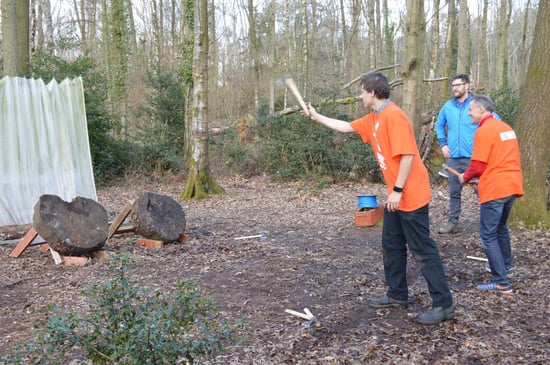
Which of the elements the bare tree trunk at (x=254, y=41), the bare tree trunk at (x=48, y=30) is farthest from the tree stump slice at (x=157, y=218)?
the bare tree trunk at (x=254, y=41)

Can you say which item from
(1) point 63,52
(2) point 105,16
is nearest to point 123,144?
(1) point 63,52

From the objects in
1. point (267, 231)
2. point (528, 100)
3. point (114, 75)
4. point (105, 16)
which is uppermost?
point (105, 16)

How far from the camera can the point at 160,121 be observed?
15.4 meters

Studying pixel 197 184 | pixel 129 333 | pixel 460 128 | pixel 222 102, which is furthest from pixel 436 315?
pixel 222 102

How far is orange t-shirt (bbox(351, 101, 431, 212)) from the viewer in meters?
3.73

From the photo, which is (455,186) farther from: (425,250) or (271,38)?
(271,38)

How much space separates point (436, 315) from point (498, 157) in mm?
1512

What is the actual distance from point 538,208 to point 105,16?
65.3ft

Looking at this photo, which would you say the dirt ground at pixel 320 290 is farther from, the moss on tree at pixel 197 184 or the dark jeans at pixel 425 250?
the moss on tree at pixel 197 184

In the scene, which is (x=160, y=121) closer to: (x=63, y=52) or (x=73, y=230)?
(x=63, y=52)

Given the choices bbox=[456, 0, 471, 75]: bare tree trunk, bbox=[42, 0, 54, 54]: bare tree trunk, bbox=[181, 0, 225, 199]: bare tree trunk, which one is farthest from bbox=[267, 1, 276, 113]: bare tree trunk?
bbox=[181, 0, 225, 199]: bare tree trunk

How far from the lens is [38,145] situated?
8.58 metres

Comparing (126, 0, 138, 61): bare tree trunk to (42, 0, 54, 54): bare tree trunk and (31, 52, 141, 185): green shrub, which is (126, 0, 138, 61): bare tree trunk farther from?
(31, 52, 141, 185): green shrub

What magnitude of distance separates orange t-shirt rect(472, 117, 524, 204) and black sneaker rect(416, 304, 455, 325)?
3.78 ft
